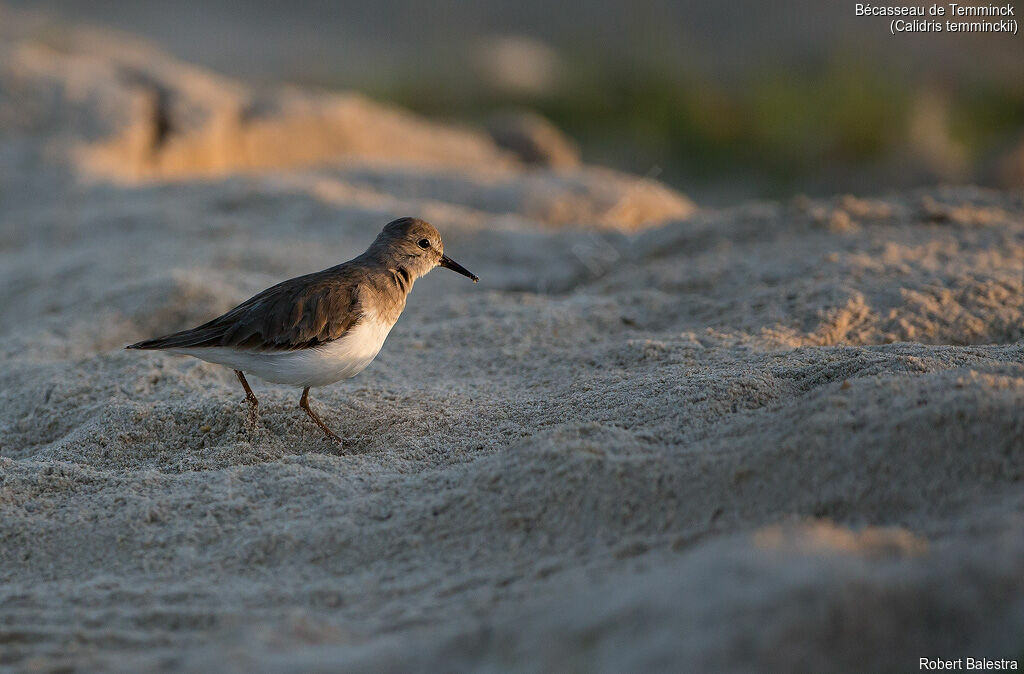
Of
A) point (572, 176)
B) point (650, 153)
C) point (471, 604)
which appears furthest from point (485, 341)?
point (650, 153)

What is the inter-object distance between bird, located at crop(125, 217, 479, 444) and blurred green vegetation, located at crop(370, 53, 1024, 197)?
21.2 feet

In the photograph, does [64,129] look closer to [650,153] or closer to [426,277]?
[426,277]

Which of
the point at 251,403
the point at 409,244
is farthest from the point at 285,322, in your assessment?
the point at 409,244

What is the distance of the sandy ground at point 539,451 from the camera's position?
6.57ft

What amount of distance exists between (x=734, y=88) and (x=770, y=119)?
3.20ft

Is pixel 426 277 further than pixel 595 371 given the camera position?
Yes

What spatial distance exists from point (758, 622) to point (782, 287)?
124 inches

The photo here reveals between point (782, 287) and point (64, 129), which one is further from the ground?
point (64, 129)

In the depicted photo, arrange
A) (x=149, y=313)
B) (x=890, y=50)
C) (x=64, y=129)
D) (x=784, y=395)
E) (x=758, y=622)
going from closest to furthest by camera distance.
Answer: (x=758, y=622) < (x=784, y=395) < (x=149, y=313) < (x=64, y=129) < (x=890, y=50)

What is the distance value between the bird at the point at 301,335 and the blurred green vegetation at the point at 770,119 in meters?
6.46

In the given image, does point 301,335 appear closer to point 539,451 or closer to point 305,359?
point 305,359

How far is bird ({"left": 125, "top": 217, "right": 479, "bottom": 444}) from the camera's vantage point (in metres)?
3.55

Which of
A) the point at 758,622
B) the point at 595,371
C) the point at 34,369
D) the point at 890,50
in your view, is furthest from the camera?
the point at 890,50

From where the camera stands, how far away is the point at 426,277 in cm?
584
